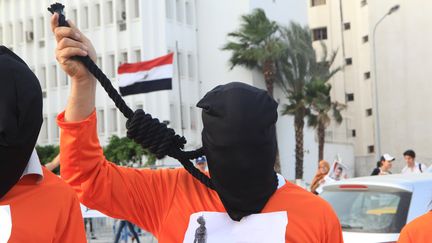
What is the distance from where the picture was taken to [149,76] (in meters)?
25.5

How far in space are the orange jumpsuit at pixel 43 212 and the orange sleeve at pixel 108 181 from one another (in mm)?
112

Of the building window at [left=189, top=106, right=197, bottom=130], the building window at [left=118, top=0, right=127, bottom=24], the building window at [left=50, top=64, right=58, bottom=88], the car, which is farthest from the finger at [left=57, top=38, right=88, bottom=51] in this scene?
the building window at [left=50, top=64, right=58, bottom=88]

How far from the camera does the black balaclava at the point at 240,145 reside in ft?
8.07

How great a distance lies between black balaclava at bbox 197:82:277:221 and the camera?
2461 millimetres

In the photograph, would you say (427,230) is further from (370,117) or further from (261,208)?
(370,117)

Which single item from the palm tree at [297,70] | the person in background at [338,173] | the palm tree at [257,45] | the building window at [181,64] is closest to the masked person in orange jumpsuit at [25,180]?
the person in background at [338,173]

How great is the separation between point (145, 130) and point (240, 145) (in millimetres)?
345

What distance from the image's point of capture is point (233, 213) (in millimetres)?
2539

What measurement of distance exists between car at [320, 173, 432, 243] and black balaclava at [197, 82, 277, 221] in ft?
13.5

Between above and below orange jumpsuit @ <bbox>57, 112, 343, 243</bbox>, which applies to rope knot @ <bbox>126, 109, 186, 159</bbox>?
above

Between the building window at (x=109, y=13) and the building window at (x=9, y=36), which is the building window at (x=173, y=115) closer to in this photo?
the building window at (x=109, y=13)

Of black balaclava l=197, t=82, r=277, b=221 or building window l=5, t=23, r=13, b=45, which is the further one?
building window l=5, t=23, r=13, b=45

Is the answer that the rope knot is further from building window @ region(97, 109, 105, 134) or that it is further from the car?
building window @ region(97, 109, 105, 134)

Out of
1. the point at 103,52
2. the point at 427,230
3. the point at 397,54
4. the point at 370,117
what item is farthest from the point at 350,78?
the point at 427,230
